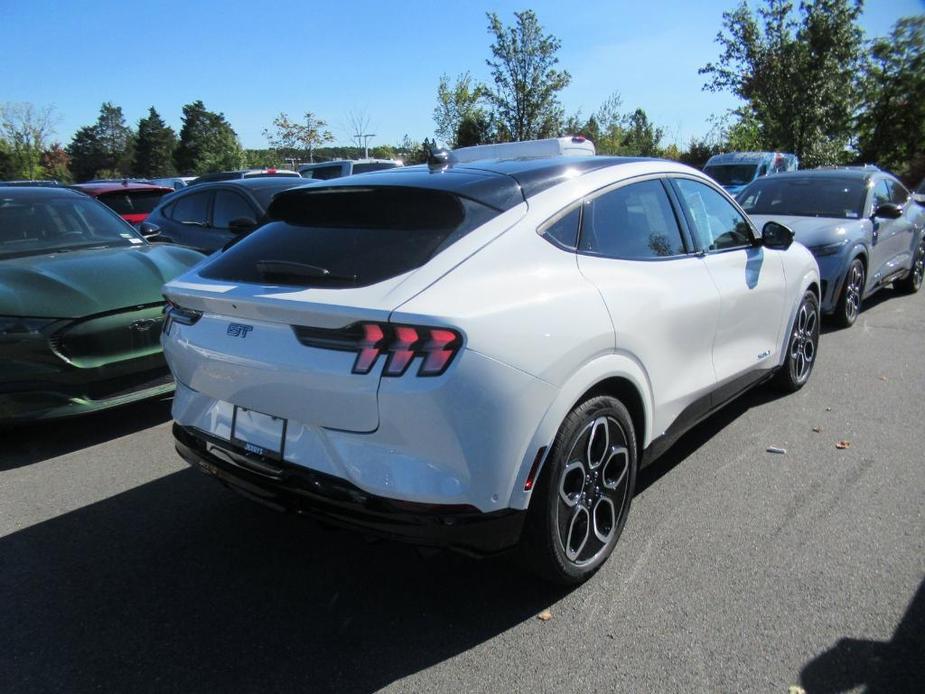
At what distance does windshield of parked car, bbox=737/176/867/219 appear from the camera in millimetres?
7773

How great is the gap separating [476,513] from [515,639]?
1.99 feet

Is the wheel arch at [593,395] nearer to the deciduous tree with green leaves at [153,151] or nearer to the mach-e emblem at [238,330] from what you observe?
the mach-e emblem at [238,330]

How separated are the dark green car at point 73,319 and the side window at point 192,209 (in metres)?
2.57

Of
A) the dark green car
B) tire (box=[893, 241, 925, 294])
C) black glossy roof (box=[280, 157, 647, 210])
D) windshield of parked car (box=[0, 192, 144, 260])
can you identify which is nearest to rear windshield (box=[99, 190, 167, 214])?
windshield of parked car (box=[0, 192, 144, 260])

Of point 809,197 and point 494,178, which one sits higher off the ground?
point 494,178

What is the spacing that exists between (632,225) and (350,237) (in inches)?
54.7

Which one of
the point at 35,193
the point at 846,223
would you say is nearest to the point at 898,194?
the point at 846,223

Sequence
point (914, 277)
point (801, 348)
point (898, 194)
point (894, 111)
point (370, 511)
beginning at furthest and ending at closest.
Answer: point (894, 111), point (914, 277), point (898, 194), point (801, 348), point (370, 511)

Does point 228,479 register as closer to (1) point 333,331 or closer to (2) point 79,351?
(1) point 333,331

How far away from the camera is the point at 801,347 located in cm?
517

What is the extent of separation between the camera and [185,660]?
2.40 m

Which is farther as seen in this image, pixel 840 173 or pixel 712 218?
pixel 840 173

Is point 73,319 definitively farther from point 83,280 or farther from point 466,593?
point 466,593

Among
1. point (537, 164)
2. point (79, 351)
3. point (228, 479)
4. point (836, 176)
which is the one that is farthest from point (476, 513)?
point (836, 176)
